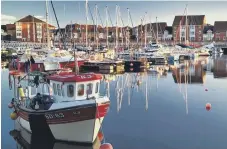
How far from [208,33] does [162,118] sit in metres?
81.5

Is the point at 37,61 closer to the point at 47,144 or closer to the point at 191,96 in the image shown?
the point at 191,96

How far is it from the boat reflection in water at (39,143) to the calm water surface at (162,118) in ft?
0.86

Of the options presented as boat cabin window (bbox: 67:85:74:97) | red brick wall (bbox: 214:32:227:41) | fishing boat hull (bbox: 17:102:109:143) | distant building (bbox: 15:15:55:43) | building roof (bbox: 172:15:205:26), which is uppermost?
building roof (bbox: 172:15:205:26)

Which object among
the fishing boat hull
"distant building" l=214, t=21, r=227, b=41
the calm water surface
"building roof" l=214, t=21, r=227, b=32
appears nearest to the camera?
the fishing boat hull

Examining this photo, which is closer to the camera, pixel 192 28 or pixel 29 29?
pixel 29 29

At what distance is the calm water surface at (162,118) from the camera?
12.1 meters

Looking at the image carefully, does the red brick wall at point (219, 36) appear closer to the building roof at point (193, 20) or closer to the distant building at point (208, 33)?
the distant building at point (208, 33)

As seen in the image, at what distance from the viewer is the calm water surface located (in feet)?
39.6

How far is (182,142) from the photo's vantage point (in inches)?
470

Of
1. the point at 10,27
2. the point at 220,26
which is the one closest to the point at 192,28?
the point at 220,26

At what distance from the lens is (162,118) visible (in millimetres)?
15516

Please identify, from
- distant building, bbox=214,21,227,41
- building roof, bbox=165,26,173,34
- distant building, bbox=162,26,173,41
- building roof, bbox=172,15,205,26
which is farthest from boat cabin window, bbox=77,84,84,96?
building roof, bbox=165,26,173,34

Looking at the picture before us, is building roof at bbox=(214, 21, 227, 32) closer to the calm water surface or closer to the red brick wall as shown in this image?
the red brick wall

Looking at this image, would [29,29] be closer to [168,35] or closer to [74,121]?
[168,35]
